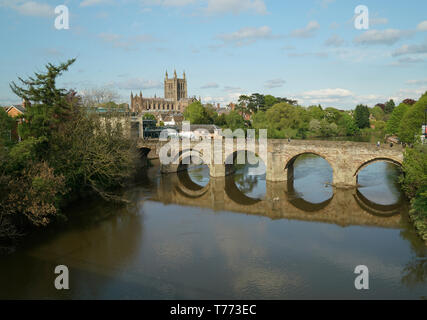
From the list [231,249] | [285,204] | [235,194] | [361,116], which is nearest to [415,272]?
[231,249]

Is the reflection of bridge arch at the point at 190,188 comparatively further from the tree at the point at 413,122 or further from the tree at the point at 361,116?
the tree at the point at 361,116

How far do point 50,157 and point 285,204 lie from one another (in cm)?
2033

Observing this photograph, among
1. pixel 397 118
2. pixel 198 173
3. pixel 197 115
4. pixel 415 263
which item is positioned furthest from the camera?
pixel 197 115

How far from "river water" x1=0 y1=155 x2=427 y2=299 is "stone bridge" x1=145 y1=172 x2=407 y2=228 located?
98mm

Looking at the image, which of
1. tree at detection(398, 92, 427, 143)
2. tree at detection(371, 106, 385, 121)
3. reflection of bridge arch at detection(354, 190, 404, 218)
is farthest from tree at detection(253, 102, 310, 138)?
tree at detection(371, 106, 385, 121)

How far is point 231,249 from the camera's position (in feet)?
67.6

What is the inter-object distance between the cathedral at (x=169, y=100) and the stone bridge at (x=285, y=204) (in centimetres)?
9206

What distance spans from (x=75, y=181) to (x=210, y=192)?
45.6ft

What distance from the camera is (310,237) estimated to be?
2236cm

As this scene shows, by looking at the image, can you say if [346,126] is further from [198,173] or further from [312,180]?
[198,173]

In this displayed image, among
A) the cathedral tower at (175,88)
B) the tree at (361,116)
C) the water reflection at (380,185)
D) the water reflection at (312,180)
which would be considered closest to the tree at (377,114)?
the tree at (361,116)

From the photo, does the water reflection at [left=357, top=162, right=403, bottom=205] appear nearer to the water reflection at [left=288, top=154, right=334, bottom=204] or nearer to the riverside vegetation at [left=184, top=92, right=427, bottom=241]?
the riverside vegetation at [left=184, top=92, right=427, bottom=241]

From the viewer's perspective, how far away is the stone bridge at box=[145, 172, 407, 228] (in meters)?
26.2

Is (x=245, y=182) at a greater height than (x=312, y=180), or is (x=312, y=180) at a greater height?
(x=312, y=180)
